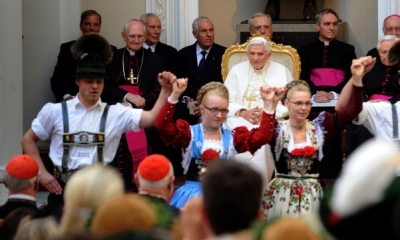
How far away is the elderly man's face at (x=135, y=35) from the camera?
911 cm

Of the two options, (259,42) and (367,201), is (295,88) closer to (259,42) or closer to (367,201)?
(259,42)

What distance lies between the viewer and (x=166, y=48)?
995cm

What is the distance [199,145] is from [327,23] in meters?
3.77

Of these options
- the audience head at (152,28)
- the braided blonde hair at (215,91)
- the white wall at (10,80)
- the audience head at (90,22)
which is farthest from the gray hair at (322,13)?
the braided blonde hair at (215,91)

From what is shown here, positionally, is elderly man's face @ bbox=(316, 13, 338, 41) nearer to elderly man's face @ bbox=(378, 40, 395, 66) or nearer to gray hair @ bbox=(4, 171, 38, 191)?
elderly man's face @ bbox=(378, 40, 395, 66)

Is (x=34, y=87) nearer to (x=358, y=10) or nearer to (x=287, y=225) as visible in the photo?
(x=358, y=10)

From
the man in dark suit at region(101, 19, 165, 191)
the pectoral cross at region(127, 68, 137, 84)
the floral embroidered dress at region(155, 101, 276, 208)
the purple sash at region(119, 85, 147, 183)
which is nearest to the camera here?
the floral embroidered dress at region(155, 101, 276, 208)

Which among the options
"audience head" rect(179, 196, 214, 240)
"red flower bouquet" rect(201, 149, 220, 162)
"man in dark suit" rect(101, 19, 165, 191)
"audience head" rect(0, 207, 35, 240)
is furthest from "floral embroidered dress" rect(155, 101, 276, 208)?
"audience head" rect(179, 196, 214, 240)

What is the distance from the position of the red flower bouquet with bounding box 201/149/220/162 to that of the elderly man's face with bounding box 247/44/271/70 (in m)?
2.11

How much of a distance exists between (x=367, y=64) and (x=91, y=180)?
3129mm

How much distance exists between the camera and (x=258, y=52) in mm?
8281

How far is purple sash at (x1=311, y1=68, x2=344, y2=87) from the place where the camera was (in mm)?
9305

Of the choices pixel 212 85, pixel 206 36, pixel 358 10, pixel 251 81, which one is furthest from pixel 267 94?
pixel 358 10

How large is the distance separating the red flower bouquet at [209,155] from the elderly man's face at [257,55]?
6.91 ft
